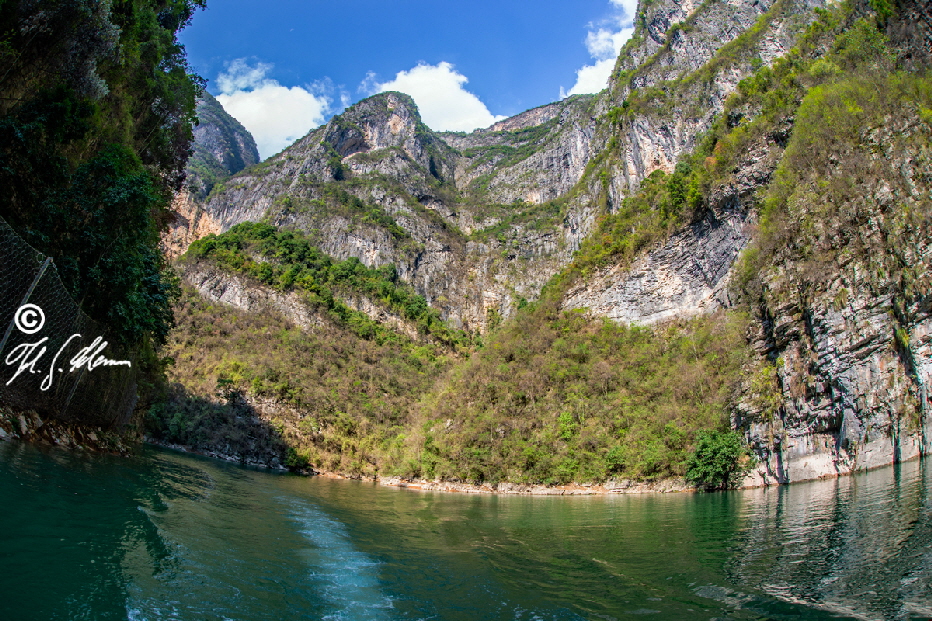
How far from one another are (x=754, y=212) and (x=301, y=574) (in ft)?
123

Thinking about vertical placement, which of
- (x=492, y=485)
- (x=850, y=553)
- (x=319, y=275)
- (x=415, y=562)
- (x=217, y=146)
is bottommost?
(x=492, y=485)

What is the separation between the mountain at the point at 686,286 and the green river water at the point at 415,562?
9117 mm

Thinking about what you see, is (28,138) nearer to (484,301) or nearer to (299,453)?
(299,453)

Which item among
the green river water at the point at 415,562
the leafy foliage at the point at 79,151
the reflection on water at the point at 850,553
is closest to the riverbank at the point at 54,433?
the green river water at the point at 415,562

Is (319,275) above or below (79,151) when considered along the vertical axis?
above

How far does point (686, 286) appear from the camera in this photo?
39312mm

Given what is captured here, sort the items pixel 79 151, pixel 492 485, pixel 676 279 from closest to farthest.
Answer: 1. pixel 79 151
2. pixel 492 485
3. pixel 676 279

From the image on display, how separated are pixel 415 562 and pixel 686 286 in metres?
36.8

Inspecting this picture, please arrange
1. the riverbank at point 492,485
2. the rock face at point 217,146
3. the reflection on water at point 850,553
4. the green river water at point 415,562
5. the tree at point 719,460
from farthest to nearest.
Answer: the rock face at point 217,146 < the riverbank at point 492,485 < the tree at point 719,460 < the reflection on water at point 850,553 < the green river water at point 415,562

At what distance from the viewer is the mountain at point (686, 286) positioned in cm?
1970

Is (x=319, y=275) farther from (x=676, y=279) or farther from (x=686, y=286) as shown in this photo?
(x=686, y=286)

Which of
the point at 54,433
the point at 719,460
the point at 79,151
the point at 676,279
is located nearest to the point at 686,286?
the point at 676,279

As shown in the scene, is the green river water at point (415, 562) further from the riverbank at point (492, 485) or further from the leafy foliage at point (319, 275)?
the leafy foliage at point (319, 275)

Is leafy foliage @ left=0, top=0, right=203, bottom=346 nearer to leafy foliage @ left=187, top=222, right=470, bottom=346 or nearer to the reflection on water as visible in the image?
the reflection on water
